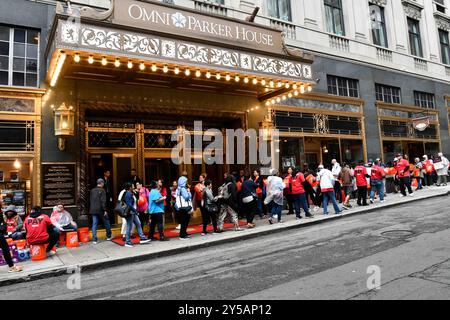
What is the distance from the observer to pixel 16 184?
→ 9570 millimetres

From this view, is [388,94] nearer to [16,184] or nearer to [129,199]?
[129,199]

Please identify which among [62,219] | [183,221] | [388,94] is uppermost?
[388,94]

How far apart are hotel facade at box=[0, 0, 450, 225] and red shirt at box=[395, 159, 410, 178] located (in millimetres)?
2235

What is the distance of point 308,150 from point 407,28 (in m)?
12.2

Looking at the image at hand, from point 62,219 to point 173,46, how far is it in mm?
5610

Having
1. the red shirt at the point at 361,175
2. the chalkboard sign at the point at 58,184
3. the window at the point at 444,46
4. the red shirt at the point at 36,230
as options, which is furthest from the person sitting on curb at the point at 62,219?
the window at the point at 444,46

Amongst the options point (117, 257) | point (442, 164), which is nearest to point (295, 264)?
point (117, 257)

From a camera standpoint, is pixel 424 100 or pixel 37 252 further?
pixel 424 100

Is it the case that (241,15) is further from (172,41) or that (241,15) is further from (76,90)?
(76,90)

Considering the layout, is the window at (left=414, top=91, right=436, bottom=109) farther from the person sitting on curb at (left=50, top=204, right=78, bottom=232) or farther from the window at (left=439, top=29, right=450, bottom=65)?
the person sitting on curb at (left=50, top=204, right=78, bottom=232)

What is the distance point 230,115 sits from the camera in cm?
1331

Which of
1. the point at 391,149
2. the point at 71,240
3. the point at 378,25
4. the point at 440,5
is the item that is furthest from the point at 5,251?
the point at 440,5

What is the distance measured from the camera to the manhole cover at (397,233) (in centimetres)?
759

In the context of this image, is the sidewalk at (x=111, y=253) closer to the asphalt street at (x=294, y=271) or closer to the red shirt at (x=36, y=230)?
the asphalt street at (x=294, y=271)
